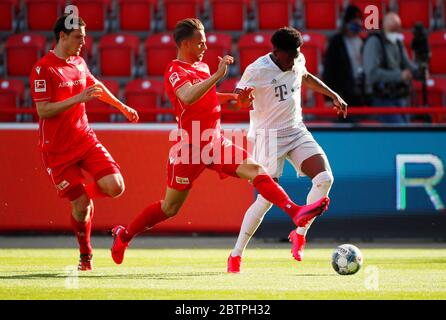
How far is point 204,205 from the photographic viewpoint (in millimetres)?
14680

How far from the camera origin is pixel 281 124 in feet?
34.7

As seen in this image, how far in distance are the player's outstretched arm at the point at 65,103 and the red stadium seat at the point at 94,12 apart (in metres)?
8.94

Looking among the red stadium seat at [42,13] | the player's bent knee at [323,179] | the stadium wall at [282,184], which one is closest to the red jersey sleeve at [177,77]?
the player's bent knee at [323,179]

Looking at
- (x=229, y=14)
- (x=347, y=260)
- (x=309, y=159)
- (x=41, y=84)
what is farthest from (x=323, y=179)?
(x=229, y=14)

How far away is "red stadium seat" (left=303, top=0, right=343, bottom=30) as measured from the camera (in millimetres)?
18641

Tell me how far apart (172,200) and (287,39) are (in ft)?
5.83

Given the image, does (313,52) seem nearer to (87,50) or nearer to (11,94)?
(87,50)

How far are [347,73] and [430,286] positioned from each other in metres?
6.38

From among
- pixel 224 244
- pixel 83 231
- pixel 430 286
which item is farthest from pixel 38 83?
pixel 224 244

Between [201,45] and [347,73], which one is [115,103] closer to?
[201,45]

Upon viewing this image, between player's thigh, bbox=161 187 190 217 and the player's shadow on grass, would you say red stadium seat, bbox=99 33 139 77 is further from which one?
the player's shadow on grass

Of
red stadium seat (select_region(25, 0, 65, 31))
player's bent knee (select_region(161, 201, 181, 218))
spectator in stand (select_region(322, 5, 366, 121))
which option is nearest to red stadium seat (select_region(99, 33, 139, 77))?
red stadium seat (select_region(25, 0, 65, 31))

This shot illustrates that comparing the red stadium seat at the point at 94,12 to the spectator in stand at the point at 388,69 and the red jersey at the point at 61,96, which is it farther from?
the red jersey at the point at 61,96
